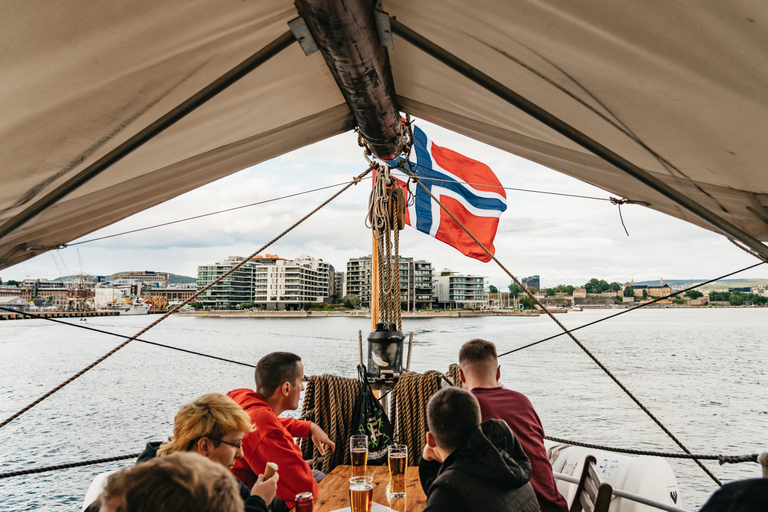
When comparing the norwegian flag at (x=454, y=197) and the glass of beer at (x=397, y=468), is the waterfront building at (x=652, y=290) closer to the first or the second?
the norwegian flag at (x=454, y=197)

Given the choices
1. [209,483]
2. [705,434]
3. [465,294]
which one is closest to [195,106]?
[209,483]

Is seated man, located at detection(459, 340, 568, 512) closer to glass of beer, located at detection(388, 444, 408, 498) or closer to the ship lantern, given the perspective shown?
glass of beer, located at detection(388, 444, 408, 498)

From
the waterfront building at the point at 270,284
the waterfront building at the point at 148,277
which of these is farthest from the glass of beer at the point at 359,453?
the waterfront building at the point at 148,277

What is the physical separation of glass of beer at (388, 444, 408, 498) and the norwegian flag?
276cm

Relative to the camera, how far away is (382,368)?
2971 mm

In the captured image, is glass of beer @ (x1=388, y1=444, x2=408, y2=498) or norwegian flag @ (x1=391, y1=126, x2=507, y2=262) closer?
glass of beer @ (x1=388, y1=444, x2=408, y2=498)

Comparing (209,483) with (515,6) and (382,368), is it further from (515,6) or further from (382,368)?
(382,368)

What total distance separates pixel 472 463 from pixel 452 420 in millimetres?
132

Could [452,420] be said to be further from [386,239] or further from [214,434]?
[386,239]

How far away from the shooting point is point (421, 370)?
17422mm

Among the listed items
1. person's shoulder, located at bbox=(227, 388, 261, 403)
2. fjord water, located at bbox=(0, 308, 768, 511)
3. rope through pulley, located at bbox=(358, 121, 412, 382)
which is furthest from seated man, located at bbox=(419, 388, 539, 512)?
fjord water, located at bbox=(0, 308, 768, 511)

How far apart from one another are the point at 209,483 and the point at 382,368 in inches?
96.1

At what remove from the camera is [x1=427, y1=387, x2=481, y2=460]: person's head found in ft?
4.24

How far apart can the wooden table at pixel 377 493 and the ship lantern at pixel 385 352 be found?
3.06 feet
